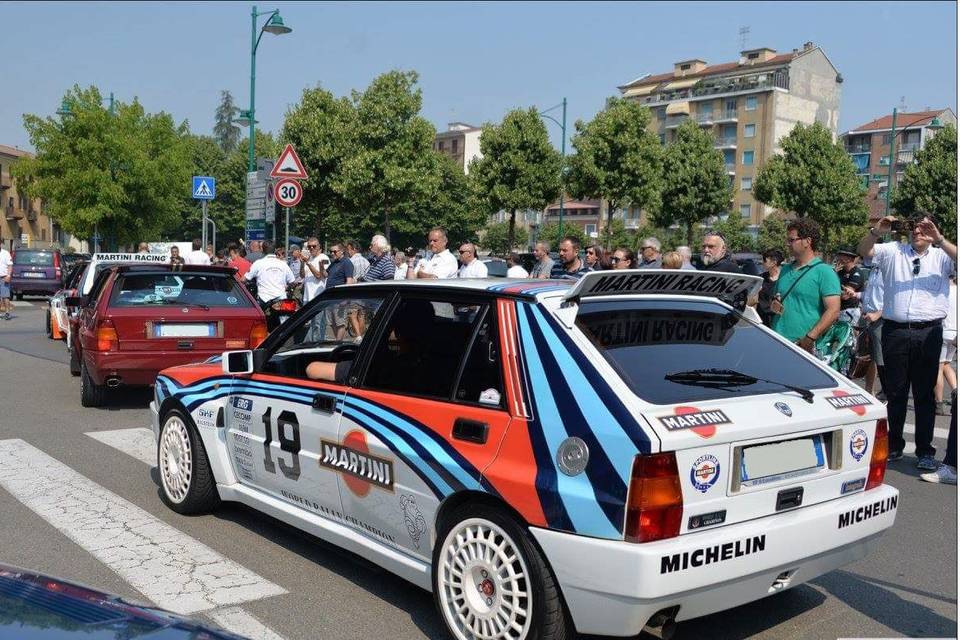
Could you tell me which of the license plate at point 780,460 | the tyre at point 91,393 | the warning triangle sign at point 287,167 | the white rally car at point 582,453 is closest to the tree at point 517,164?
the warning triangle sign at point 287,167

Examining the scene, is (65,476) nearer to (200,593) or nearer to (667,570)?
(200,593)

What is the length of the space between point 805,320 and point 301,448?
4.40 metres

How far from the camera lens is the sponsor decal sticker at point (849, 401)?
3779mm

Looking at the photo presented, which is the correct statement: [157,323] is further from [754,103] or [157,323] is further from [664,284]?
[754,103]

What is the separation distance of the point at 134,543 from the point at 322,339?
1550 millimetres

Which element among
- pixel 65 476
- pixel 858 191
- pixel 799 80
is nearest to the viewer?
pixel 65 476

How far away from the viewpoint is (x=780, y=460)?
350 centimetres

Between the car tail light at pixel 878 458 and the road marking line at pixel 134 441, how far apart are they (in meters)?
5.24

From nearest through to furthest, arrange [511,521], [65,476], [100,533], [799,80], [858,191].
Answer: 1. [511,521]
2. [100,533]
3. [65,476]
4. [858,191]
5. [799,80]

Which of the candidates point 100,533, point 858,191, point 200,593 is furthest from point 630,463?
point 858,191

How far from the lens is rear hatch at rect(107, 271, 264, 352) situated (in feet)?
29.8

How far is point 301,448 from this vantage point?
4.54 metres

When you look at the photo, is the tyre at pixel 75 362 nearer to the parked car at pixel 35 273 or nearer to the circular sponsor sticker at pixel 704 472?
the circular sponsor sticker at pixel 704 472

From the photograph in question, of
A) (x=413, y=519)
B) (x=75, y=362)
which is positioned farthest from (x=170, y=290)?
(x=413, y=519)
